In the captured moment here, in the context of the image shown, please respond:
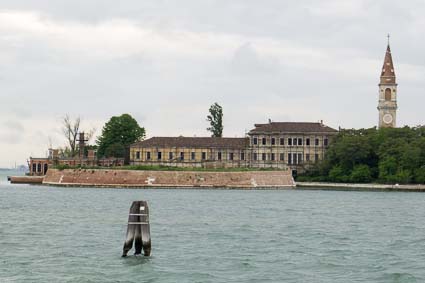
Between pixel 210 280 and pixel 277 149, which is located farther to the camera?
pixel 277 149

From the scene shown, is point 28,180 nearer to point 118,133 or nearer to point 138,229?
point 118,133

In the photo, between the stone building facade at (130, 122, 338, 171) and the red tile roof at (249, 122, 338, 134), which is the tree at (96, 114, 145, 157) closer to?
the stone building facade at (130, 122, 338, 171)

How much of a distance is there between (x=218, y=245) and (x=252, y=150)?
73658 mm

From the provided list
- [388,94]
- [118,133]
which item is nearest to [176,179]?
[118,133]

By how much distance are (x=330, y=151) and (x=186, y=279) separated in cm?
7605

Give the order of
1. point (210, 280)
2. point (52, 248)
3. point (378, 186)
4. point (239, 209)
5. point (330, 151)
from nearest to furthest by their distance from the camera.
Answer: point (210, 280) → point (52, 248) → point (239, 209) → point (378, 186) → point (330, 151)

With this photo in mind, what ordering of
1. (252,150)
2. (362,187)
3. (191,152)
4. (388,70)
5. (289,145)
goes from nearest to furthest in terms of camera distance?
(362,187) → (191,152) → (289,145) → (252,150) → (388,70)

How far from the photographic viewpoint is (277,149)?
4190 inches

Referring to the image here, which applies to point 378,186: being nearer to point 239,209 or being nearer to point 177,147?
point 177,147

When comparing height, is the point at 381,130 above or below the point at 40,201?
above

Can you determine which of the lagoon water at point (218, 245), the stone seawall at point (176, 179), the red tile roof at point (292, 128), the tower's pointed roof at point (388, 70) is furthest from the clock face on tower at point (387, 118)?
the lagoon water at point (218, 245)

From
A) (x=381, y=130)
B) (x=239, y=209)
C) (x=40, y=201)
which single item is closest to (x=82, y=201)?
(x=40, y=201)

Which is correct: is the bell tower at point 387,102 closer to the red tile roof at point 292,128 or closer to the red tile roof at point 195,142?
the red tile roof at point 292,128

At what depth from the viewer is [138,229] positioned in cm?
2852
